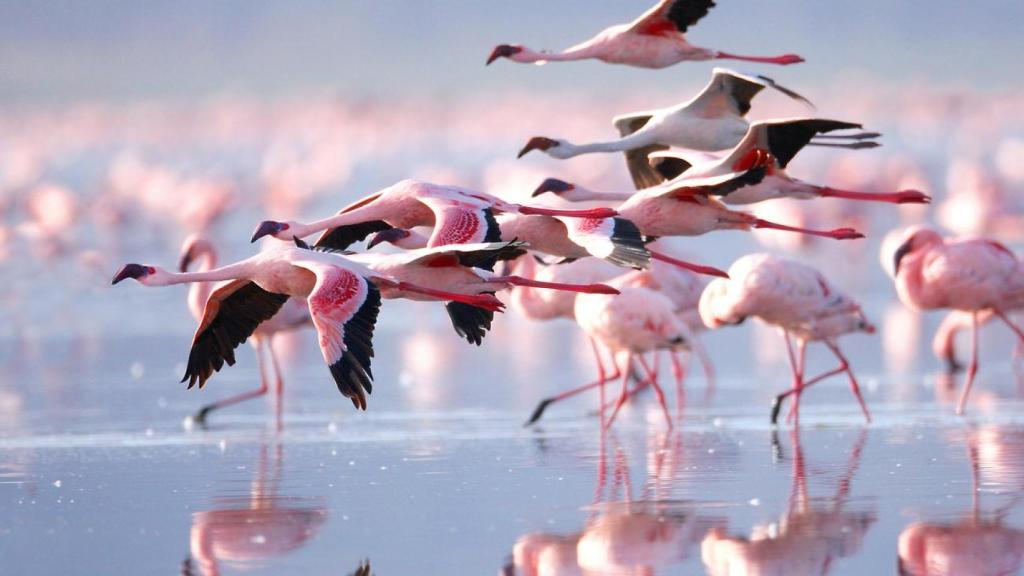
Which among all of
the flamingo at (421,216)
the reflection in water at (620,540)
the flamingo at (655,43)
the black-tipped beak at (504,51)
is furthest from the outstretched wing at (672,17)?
the reflection in water at (620,540)

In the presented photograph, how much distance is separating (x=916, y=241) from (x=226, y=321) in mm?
4556

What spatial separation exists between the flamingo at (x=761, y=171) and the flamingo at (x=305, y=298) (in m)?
1.08

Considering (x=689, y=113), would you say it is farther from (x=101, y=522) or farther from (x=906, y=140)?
(x=906, y=140)

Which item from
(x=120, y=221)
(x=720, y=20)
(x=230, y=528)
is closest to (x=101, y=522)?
(x=230, y=528)

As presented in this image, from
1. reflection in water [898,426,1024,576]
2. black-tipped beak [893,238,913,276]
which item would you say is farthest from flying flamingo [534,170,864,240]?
black-tipped beak [893,238,913,276]

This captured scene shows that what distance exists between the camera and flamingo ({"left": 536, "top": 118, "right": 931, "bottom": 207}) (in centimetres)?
898

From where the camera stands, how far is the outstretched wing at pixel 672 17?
395 inches

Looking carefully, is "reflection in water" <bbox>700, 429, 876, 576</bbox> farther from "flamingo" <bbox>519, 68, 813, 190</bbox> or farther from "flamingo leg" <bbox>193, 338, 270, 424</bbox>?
"flamingo leg" <bbox>193, 338, 270, 424</bbox>

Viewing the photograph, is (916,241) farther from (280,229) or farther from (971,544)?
(971,544)

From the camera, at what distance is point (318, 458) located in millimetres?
9391

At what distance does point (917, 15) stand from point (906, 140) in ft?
151

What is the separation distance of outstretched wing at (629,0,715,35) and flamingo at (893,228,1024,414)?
7.71ft

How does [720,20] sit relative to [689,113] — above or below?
above

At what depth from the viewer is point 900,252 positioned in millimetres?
11930
